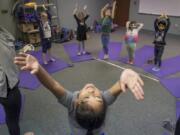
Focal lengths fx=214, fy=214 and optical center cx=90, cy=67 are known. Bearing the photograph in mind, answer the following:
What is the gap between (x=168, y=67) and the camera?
180 inches

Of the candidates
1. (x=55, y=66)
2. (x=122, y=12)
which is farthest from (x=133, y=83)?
(x=122, y=12)

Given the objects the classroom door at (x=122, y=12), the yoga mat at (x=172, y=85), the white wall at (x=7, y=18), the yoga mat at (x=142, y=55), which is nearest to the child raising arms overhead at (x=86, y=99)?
the yoga mat at (x=172, y=85)

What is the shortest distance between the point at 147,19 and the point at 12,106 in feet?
23.0

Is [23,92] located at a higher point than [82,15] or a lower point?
lower

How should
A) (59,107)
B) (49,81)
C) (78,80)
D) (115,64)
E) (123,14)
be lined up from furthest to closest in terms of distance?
(123,14)
(115,64)
(78,80)
(59,107)
(49,81)

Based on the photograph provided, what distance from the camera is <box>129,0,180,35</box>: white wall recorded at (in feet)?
23.7

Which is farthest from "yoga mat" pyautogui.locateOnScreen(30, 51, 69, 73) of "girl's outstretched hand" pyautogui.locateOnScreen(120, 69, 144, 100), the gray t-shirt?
"girl's outstretched hand" pyautogui.locateOnScreen(120, 69, 144, 100)

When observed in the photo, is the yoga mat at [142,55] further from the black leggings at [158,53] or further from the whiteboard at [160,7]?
the whiteboard at [160,7]

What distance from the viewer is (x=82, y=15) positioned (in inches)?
206

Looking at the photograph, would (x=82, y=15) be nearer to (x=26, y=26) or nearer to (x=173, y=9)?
(x=26, y=26)

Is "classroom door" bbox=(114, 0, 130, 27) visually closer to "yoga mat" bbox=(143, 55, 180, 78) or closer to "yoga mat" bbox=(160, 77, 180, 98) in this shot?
"yoga mat" bbox=(143, 55, 180, 78)

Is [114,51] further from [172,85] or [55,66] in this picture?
[172,85]

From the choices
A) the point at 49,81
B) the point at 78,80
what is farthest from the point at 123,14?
the point at 49,81

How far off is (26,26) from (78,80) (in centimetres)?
289
